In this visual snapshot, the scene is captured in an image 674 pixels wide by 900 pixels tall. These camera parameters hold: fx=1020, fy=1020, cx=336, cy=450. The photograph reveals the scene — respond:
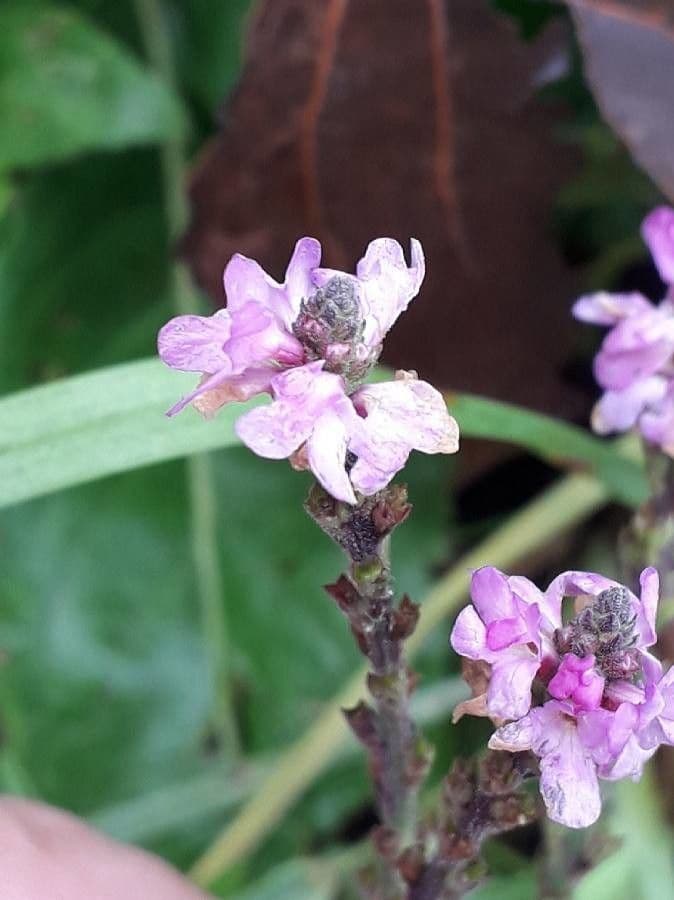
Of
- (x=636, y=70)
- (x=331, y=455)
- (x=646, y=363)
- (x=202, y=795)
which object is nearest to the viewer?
(x=331, y=455)

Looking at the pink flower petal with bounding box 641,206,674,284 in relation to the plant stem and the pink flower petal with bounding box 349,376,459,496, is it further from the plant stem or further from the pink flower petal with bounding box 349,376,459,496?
the plant stem

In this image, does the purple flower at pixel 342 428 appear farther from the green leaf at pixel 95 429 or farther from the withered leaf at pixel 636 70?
the withered leaf at pixel 636 70

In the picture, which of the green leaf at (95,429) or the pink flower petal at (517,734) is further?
the green leaf at (95,429)

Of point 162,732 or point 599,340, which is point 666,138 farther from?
point 162,732

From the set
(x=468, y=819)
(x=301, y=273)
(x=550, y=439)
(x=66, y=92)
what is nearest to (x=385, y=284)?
(x=301, y=273)

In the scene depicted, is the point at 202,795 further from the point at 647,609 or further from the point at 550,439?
the point at 647,609

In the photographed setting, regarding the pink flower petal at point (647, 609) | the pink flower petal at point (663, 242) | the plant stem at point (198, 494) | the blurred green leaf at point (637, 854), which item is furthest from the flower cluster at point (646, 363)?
the plant stem at point (198, 494)
